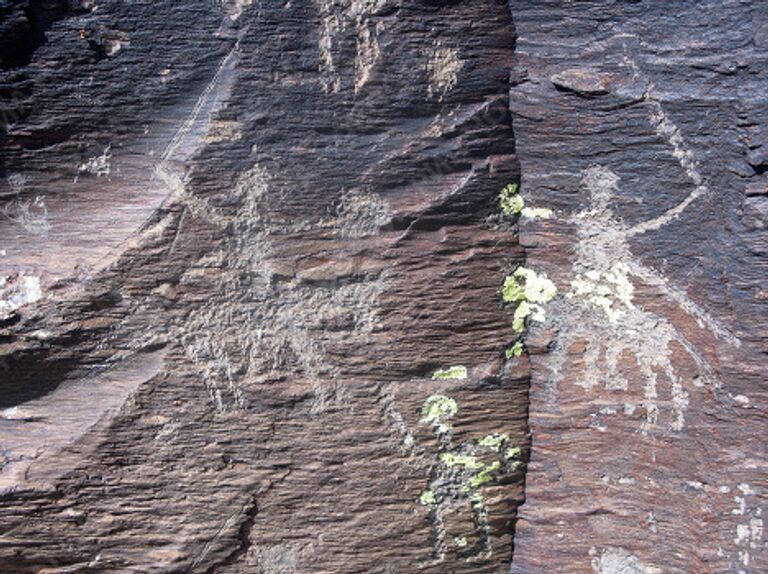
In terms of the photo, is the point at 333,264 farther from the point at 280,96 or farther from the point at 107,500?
the point at 107,500

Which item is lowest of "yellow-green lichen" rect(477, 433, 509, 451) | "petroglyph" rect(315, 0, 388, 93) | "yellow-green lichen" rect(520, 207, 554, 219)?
"yellow-green lichen" rect(477, 433, 509, 451)

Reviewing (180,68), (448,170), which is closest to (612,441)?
(448,170)

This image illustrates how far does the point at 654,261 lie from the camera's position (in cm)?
129

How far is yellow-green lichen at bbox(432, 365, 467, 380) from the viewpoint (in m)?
→ 1.37

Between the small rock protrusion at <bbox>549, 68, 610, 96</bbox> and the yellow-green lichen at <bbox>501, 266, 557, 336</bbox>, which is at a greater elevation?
the small rock protrusion at <bbox>549, 68, 610, 96</bbox>

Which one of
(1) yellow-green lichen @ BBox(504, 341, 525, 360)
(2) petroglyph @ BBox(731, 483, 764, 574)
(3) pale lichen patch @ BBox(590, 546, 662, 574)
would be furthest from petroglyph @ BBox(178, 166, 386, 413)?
(2) petroglyph @ BBox(731, 483, 764, 574)

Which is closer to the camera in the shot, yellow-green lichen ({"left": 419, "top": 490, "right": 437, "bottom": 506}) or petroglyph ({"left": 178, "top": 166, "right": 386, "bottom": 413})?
petroglyph ({"left": 178, "top": 166, "right": 386, "bottom": 413})

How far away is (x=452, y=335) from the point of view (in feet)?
4.46

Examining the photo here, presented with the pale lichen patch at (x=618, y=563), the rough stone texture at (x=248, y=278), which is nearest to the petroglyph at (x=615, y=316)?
the rough stone texture at (x=248, y=278)

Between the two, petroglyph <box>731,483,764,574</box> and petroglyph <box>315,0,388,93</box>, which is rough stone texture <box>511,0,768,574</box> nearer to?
petroglyph <box>731,483,764,574</box>

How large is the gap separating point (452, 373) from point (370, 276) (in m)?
0.24

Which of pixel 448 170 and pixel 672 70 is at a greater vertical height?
pixel 672 70

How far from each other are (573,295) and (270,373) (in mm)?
569

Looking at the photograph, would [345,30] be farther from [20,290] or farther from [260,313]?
[20,290]
